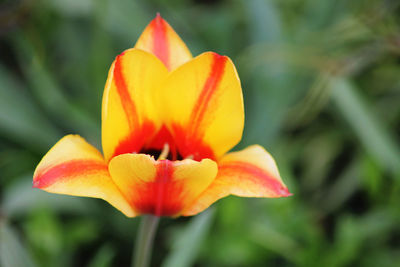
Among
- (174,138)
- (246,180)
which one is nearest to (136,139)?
(174,138)

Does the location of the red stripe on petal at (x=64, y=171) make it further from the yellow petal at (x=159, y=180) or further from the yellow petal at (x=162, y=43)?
Answer: the yellow petal at (x=162, y=43)

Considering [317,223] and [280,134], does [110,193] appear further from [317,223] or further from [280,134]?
[280,134]

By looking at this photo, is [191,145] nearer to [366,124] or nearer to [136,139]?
[136,139]

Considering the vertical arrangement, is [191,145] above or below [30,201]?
above

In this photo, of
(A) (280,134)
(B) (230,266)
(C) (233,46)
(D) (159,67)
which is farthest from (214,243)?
(C) (233,46)

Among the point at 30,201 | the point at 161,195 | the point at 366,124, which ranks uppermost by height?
the point at 366,124

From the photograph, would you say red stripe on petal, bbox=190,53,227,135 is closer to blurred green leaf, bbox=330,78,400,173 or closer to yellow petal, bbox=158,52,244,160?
yellow petal, bbox=158,52,244,160
